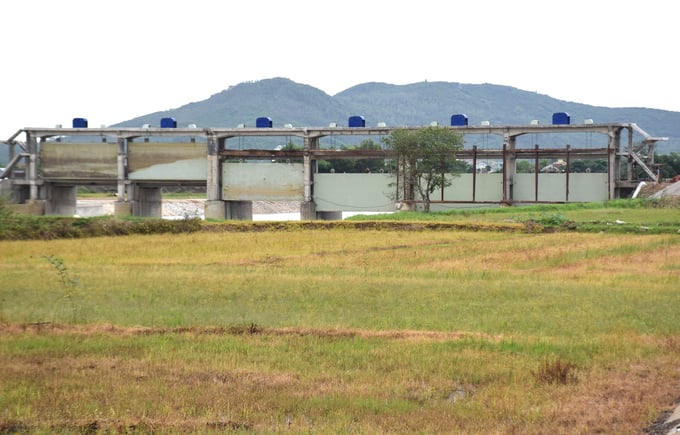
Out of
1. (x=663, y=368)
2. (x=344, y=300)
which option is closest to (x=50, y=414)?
(x=663, y=368)

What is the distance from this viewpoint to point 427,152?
62.0m

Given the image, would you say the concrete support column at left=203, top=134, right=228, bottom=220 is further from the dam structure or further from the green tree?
the green tree

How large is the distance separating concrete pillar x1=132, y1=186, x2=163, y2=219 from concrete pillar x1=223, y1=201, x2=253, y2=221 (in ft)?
26.6

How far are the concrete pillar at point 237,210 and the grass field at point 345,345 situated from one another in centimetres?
4364

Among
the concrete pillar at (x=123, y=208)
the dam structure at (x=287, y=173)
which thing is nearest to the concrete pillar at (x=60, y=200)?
the dam structure at (x=287, y=173)

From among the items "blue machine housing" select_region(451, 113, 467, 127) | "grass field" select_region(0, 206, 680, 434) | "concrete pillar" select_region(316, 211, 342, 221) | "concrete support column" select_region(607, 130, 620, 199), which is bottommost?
"concrete pillar" select_region(316, 211, 342, 221)

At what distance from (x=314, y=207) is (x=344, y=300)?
50.9m

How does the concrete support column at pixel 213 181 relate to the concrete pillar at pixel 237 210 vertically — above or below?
above

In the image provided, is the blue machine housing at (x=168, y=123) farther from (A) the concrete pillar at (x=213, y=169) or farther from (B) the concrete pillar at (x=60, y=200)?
(B) the concrete pillar at (x=60, y=200)

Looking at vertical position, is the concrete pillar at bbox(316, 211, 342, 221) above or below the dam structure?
below

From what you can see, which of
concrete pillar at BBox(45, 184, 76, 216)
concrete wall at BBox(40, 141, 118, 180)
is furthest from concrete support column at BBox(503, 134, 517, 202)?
concrete pillar at BBox(45, 184, 76, 216)

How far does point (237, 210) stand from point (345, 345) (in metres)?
62.0

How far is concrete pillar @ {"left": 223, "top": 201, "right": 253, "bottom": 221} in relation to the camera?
7369 centimetres

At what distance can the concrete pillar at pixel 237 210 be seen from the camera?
7369cm
